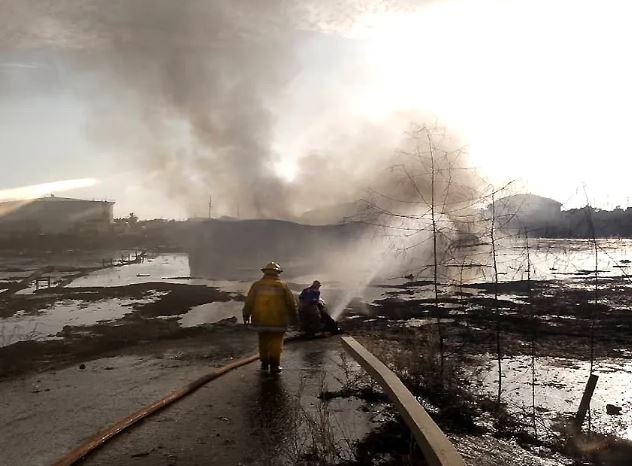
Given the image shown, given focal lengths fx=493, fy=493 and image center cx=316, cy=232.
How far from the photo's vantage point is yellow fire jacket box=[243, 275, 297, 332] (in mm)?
6367

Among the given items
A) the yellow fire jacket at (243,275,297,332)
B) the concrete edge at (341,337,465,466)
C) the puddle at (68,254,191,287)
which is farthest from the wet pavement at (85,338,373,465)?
the puddle at (68,254,191,287)

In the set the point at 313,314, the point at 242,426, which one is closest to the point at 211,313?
the point at 313,314

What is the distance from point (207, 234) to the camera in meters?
53.6

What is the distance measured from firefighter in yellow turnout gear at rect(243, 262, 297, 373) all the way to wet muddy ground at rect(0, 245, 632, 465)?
1.00 meters

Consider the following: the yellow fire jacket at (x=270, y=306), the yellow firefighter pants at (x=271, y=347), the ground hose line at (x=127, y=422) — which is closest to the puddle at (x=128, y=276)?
the yellow firefighter pants at (x=271, y=347)

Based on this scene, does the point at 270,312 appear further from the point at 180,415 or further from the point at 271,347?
the point at 180,415

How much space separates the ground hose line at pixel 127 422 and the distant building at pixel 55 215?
185 ft

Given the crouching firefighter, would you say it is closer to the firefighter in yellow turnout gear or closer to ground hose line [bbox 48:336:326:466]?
the firefighter in yellow turnout gear

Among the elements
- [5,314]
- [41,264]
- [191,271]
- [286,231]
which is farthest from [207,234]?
[5,314]

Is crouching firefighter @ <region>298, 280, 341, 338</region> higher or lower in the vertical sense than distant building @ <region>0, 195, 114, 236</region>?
lower

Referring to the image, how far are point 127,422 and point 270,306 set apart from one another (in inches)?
90.8

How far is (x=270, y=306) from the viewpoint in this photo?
252 inches

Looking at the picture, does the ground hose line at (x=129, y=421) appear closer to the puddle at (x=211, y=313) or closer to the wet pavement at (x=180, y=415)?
the wet pavement at (x=180, y=415)

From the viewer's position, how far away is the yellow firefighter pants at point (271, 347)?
6.55 meters
